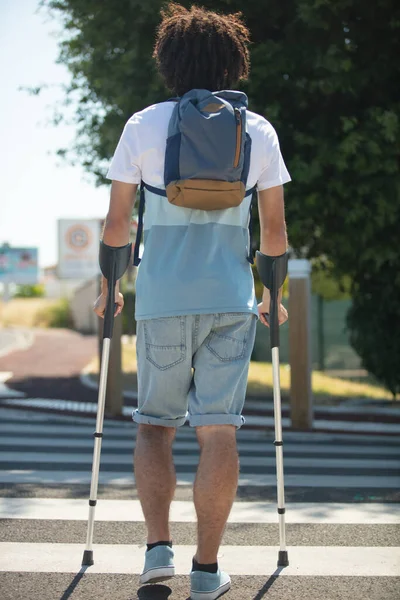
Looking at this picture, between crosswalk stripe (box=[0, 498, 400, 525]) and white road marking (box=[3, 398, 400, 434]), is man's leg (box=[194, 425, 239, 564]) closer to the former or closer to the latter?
crosswalk stripe (box=[0, 498, 400, 525])

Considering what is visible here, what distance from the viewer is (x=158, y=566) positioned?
11.4 feet

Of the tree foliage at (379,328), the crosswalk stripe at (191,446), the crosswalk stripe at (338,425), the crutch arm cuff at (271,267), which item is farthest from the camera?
the tree foliage at (379,328)

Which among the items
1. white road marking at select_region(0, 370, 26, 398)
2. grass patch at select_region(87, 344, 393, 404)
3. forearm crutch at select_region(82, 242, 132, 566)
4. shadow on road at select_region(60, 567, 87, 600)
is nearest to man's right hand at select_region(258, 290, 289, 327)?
forearm crutch at select_region(82, 242, 132, 566)

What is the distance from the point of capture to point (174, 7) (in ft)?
13.1

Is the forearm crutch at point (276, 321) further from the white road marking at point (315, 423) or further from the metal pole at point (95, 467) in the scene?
the white road marking at point (315, 423)

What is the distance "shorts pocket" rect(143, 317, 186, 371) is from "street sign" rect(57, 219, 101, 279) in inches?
930

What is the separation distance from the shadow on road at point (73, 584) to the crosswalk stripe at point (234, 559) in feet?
0.10

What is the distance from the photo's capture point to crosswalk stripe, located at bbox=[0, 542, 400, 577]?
152 inches

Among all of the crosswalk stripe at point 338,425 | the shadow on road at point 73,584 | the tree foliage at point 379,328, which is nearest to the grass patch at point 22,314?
the tree foliage at point 379,328

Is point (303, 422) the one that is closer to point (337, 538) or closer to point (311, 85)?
point (311, 85)

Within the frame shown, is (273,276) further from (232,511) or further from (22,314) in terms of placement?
(22,314)

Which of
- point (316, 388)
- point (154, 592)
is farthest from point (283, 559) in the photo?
point (316, 388)

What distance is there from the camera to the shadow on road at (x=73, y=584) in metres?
3.49

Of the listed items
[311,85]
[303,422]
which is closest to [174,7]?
[303,422]
